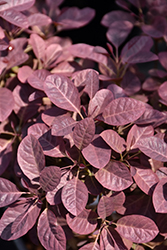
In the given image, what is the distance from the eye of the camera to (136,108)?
0.58 meters

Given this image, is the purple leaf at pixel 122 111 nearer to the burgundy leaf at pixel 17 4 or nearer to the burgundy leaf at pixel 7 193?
the burgundy leaf at pixel 7 193

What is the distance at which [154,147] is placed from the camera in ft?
1.87

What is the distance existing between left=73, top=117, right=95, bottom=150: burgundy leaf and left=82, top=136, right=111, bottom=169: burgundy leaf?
2cm

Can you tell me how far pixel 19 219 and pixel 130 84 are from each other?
478 millimetres

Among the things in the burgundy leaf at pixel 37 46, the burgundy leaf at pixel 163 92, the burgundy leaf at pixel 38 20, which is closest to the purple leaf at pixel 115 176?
the burgundy leaf at pixel 163 92

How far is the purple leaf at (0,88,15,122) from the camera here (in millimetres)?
646

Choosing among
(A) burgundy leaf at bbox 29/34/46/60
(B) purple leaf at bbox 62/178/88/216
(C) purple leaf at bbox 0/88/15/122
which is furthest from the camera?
(A) burgundy leaf at bbox 29/34/46/60

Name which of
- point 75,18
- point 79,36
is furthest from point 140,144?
point 79,36

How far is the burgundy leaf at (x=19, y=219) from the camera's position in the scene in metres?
0.54

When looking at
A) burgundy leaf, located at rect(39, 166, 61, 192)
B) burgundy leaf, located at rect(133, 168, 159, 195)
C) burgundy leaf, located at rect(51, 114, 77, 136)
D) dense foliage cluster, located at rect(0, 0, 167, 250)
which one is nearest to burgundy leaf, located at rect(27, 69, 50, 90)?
dense foliage cluster, located at rect(0, 0, 167, 250)

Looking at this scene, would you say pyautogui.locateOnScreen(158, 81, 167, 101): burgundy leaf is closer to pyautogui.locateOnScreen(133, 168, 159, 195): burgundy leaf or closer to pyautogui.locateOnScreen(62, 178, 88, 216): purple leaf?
pyautogui.locateOnScreen(133, 168, 159, 195): burgundy leaf

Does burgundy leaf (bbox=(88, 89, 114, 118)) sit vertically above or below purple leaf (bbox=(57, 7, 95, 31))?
below

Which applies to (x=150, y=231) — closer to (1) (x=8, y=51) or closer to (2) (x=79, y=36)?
(1) (x=8, y=51)

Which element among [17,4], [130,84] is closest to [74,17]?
[17,4]
